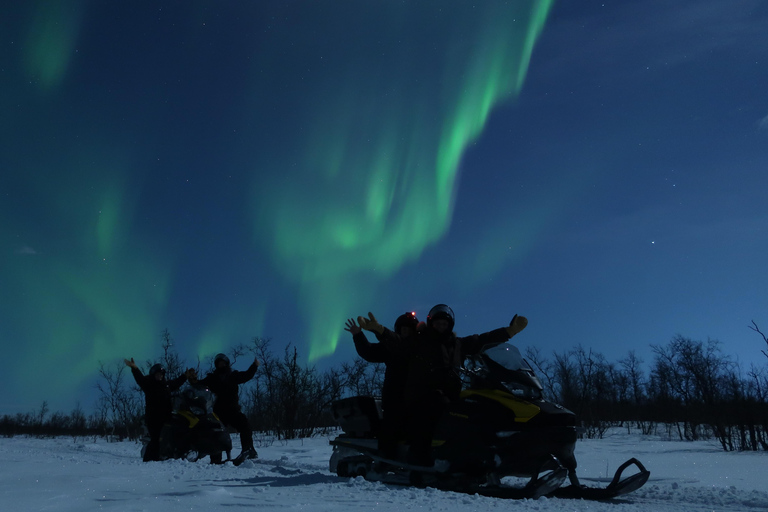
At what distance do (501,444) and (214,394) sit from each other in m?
6.52

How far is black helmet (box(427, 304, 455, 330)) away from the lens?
5.39 meters

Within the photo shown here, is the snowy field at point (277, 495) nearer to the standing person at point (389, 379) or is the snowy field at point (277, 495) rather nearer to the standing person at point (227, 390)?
the standing person at point (389, 379)

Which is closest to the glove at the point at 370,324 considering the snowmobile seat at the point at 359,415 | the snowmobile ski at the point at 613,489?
the snowmobile seat at the point at 359,415

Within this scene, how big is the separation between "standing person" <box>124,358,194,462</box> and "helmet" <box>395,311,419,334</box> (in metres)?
5.66

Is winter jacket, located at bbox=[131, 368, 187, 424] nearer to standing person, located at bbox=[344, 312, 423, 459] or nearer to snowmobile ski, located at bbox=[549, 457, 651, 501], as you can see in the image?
standing person, located at bbox=[344, 312, 423, 459]

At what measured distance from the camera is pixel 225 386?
989 cm

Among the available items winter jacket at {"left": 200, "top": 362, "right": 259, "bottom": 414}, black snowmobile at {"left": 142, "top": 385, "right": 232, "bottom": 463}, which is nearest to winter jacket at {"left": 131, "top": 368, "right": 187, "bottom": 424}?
black snowmobile at {"left": 142, "top": 385, "right": 232, "bottom": 463}

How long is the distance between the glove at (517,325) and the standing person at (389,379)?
988 mm

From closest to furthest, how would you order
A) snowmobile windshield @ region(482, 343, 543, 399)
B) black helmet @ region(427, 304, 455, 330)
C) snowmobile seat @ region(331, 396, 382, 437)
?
snowmobile windshield @ region(482, 343, 543, 399) → black helmet @ region(427, 304, 455, 330) → snowmobile seat @ region(331, 396, 382, 437)

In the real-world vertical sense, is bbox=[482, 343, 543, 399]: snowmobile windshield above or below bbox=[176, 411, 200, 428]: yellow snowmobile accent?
above

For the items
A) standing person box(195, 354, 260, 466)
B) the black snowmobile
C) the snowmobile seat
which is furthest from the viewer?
standing person box(195, 354, 260, 466)

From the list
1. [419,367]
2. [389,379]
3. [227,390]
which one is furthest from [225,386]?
[419,367]

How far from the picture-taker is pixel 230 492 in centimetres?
434

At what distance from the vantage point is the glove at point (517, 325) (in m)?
5.61
